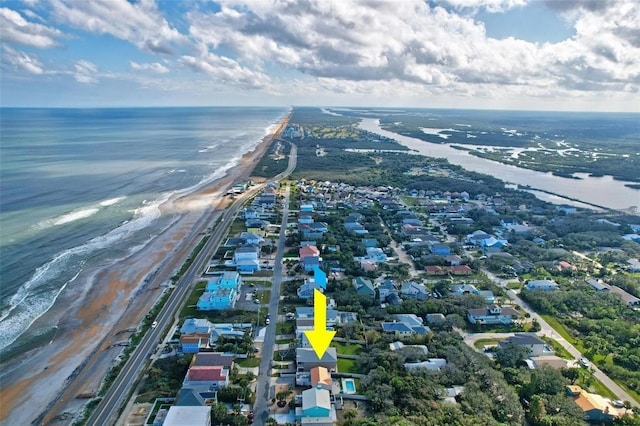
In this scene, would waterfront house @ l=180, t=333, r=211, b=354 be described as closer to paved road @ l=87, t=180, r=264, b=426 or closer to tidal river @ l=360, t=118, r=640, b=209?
paved road @ l=87, t=180, r=264, b=426

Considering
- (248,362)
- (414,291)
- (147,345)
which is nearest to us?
(248,362)

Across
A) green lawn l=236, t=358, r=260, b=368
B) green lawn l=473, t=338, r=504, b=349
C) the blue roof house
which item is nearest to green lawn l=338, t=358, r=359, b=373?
green lawn l=236, t=358, r=260, b=368

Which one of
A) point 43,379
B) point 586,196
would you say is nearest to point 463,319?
point 43,379

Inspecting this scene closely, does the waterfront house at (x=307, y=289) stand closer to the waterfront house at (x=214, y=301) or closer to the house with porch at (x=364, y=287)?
the house with porch at (x=364, y=287)

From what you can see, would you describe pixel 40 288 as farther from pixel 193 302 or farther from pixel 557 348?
pixel 557 348

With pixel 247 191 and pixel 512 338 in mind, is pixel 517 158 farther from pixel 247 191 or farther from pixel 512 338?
pixel 512 338

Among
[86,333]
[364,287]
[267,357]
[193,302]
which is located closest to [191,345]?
[267,357]

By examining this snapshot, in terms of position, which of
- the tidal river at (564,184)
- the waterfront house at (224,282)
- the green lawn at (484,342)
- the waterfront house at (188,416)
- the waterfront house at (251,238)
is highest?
the tidal river at (564,184)

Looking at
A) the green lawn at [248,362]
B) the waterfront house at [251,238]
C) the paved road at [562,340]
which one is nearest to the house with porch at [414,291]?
the paved road at [562,340]
